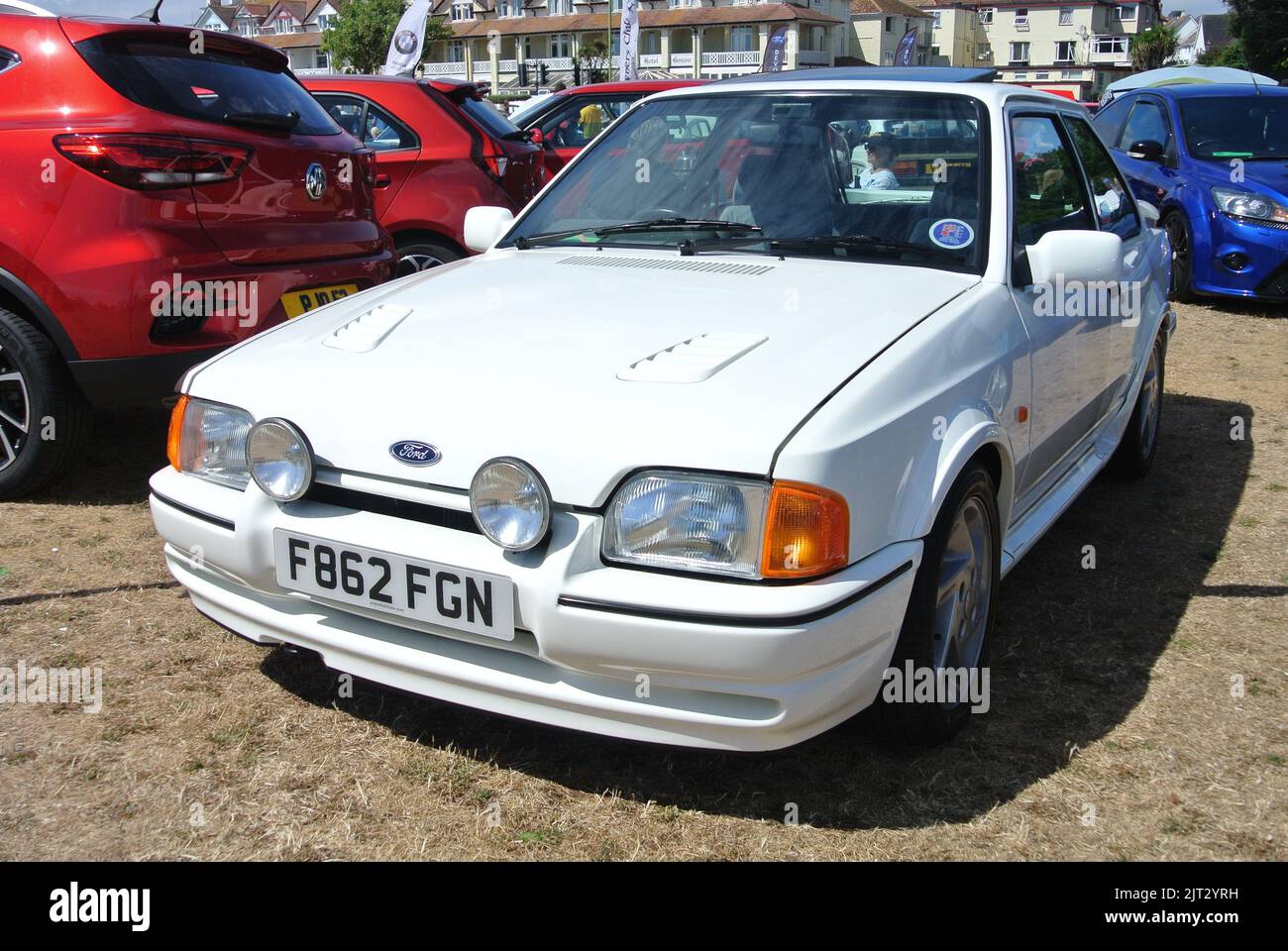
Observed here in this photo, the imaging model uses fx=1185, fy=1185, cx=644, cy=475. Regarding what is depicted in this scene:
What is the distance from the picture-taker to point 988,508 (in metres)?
2.95

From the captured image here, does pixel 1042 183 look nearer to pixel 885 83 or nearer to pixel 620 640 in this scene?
pixel 885 83

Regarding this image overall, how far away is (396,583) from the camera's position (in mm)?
2480

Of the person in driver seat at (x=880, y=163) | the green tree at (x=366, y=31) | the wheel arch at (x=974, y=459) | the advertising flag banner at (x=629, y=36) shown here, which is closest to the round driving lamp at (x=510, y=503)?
the wheel arch at (x=974, y=459)

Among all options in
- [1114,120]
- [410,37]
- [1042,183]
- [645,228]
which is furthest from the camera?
[410,37]

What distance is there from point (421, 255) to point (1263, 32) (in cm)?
4055

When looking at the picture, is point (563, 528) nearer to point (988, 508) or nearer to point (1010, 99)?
point (988, 508)

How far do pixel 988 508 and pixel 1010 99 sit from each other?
1.43 m

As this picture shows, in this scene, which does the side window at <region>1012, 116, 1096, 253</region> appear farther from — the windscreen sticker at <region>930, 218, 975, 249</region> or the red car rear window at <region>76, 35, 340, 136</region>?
the red car rear window at <region>76, 35, 340, 136</region>

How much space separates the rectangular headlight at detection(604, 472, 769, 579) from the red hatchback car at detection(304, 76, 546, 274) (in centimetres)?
487

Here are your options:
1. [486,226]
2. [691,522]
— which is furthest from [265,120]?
[691,522]

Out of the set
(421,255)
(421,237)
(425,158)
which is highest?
(425,158)

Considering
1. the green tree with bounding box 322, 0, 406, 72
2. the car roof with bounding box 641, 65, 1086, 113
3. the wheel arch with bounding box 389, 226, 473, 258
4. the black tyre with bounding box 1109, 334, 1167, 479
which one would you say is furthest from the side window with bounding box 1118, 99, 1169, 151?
the green tree with bounding box 322, 0, 406, 72
